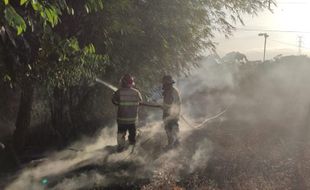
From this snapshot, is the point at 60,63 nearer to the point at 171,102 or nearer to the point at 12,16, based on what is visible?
the point at 171,102

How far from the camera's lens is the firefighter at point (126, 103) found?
37.2 ft

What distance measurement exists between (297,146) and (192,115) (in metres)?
13.0

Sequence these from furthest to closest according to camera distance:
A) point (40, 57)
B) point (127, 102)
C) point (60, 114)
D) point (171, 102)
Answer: point (60, 114)
point (171, 102)
point (127, 102)
point (40, 57)

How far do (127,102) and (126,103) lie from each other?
0.04m

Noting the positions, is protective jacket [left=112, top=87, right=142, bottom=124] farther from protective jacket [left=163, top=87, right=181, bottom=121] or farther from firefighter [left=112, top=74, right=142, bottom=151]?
protective jacket [left=163, top=87, right=181, bottom=121]

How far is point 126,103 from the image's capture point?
37.4ft

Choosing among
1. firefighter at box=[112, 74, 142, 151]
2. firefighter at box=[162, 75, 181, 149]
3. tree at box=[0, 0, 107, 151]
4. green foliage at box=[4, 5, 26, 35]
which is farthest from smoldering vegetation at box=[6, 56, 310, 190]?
green foliage at box=[4, 5, 26, 35]

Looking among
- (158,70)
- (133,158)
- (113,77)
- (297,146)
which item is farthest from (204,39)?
(133,158)

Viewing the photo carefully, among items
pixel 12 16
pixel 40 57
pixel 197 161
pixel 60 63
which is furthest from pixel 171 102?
pixel 12 16

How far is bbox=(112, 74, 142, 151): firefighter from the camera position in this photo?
11328 mm

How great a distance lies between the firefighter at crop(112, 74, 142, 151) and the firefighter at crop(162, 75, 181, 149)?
3.50 ft

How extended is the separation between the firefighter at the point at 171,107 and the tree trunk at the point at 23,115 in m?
3.51

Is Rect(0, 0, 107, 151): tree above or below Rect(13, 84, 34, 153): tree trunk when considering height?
above

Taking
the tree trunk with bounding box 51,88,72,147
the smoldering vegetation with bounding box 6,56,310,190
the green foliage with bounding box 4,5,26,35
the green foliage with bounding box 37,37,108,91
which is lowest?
the smoldering vegetation with bounding box 6,56,310,190
